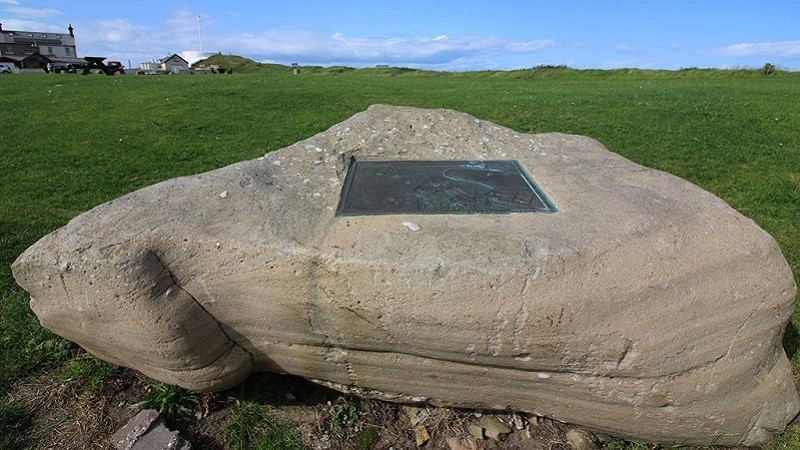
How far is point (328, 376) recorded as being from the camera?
10.2 feet

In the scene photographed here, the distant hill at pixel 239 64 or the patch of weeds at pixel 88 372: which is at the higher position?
Answer: the distant hill at pixel 239 64

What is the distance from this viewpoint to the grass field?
17.9 ft

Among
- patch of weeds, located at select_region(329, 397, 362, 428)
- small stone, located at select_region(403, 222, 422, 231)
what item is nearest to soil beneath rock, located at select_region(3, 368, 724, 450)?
patch of weeds, located at select_region(329, 397, 362, 428)

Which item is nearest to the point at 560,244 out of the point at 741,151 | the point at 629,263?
the point at 629,263

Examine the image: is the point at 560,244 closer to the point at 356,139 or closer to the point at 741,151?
the point at 356,139

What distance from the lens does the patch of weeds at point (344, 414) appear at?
3.25m

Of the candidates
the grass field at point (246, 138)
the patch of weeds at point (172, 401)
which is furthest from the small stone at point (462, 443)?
the grass field at point (246, 138)

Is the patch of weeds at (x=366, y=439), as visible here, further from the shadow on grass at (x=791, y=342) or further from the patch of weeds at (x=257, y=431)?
the shadow on grass at (x=791, y=342)

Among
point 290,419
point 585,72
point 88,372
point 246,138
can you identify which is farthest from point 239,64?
point 290,419

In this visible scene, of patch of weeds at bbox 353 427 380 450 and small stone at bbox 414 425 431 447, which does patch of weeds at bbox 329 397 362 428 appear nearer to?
patch of weeds at bbox 353 427 380 450

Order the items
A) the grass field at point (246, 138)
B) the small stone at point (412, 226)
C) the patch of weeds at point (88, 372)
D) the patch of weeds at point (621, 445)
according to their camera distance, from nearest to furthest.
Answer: the small stone at point (412, 226) → the patch of weeds at point (621, 445) → the patch of weeds at point (88, 372) → the grass field at point (246, 138)

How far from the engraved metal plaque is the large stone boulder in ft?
0.49

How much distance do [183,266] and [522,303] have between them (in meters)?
1.71

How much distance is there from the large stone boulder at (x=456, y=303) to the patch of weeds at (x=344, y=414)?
19 cm
